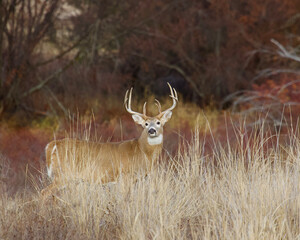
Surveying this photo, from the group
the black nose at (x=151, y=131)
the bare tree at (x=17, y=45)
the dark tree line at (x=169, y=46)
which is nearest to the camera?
the black nose at (x=151, y=131)

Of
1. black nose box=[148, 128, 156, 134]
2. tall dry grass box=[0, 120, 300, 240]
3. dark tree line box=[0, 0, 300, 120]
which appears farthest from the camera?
dark tree line box=[0, 0, 300, 120]

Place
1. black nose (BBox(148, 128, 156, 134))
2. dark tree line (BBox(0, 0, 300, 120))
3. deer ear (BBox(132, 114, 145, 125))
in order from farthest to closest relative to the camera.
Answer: dark tree line (BBox(0, 0, 300, 120))
deer ear (BBox(132, 114, 145, 125))
black nose (BBox(148, 128, 156, 134))

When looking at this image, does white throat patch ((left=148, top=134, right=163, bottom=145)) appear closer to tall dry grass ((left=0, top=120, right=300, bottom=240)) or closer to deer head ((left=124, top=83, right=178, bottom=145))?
deer head ((left=124, top=83, right=178, bottom=145))

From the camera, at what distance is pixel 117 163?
20.4 ft

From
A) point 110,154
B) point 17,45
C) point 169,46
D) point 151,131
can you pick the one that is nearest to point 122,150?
point 110,154

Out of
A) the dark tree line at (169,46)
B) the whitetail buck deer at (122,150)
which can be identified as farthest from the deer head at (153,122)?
the dark tree line at (169,46)

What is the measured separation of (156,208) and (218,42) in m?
13.5

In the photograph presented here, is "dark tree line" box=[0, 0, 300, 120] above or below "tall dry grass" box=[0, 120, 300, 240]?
above

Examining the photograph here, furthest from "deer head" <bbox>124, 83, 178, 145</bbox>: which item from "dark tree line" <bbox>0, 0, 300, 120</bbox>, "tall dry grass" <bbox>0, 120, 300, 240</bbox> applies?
"dark tree line" <bbox>0, 0, 300, 120</bbox>

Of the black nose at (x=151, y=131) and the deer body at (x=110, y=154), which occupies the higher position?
the black nose at (x=151, y=131)

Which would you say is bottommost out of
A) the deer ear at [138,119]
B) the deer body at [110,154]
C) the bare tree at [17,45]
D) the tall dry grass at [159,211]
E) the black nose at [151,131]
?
the tall dry grass at [159,211]

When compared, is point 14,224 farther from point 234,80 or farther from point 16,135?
point 234,80

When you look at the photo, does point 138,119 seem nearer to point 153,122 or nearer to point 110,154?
point 153,122

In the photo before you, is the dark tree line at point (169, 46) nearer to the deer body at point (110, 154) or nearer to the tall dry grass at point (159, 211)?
the deer body at point (110, 154)
